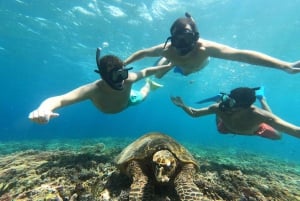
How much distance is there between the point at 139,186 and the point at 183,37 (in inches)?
189

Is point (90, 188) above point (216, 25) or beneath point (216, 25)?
beneath

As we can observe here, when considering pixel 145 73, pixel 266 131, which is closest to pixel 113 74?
pixel 145 73

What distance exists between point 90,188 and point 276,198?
4.11 m

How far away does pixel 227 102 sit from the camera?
7.63 m

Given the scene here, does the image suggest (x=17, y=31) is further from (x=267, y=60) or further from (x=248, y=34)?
(x=267, y=60)

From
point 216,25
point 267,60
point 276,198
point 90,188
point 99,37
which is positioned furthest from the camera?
point 99,37

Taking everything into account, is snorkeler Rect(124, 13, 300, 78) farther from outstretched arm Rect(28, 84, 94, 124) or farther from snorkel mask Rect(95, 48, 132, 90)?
outstretched arm Rect(28, 84, 94, 124)

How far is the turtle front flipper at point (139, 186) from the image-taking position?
3.87 metres

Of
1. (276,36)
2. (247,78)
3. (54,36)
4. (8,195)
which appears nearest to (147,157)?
(8,195)

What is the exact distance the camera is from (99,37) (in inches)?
1209

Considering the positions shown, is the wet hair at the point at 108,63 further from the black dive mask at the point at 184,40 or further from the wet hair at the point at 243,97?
the wet hair at the point at 243,97

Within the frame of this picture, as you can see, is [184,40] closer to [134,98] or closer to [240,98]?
[240,98]

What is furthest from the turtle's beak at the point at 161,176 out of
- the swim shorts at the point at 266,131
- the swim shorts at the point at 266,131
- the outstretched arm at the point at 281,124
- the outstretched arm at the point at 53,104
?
the swim shorts at the point at 266,131

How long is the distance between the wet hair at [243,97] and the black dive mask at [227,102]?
86mm
